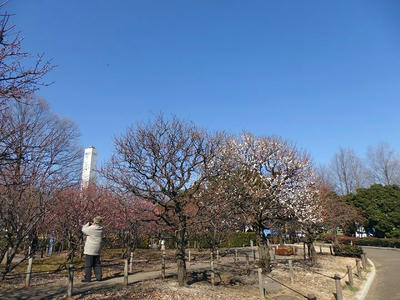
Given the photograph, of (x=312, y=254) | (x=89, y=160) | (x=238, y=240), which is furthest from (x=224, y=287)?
(x=238, y=240)

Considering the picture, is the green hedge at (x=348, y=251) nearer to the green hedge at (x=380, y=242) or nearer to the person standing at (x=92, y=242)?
the green hedge at (x=380, y=242)

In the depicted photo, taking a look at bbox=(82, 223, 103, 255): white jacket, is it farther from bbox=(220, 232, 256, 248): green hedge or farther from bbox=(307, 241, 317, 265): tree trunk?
bbox=(220, 232, 256, 248): green hedge

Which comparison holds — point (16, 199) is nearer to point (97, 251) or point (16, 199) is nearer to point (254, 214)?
point (97, 251)

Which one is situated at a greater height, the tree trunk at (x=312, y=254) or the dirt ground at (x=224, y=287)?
the tree trunk at (x=312, y=254)

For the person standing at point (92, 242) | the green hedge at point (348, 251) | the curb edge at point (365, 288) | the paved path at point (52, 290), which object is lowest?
the curb edge at point (365, 288)

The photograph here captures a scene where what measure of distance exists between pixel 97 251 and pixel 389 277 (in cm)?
1466

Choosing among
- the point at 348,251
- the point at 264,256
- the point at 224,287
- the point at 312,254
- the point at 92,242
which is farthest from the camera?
the point at 348,251

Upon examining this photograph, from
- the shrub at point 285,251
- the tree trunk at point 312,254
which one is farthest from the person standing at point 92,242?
the shrub at point 285,251

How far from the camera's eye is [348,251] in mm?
23000

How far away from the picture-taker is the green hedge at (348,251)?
22584 mm

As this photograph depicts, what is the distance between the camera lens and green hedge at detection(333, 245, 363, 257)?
74.1ft

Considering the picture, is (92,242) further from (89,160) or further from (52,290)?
(89,160)

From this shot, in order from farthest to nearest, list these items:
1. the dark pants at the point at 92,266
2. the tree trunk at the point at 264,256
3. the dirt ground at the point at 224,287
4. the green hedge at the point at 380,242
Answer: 1. the green hedge at the point at 380,242
2. the tree trunk at the point at 264,256
3. the dark pants at the point at 92,266
4. the dirt ground at the point at 224,287

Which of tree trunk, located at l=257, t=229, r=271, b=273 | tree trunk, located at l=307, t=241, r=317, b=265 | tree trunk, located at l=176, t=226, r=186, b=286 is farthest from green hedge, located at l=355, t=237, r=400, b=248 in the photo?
tree trunk, located at l=176, t=226, r=186, b=286
